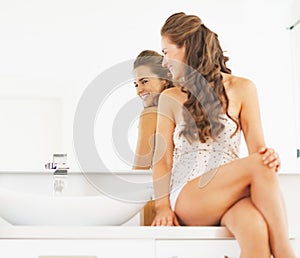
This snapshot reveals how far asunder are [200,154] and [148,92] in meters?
0.35

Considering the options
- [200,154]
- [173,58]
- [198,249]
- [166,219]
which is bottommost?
[198,249]

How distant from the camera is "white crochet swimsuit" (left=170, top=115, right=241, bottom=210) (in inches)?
66.2

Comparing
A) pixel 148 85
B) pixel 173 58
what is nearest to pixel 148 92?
pixel 148 85

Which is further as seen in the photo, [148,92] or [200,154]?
[148,92]

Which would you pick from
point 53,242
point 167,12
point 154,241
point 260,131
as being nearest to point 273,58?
point 260,131

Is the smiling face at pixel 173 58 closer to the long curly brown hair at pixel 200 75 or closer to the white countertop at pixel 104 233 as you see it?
the long curly brown hair at pixel 200 75

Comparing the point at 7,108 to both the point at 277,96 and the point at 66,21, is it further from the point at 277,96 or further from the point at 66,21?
the point at 277,96

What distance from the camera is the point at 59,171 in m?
1.82

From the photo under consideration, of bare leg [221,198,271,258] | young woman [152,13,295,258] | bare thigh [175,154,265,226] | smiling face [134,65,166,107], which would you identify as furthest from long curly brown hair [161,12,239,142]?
bare leg [221,198,271,258]

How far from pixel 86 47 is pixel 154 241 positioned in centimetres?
83

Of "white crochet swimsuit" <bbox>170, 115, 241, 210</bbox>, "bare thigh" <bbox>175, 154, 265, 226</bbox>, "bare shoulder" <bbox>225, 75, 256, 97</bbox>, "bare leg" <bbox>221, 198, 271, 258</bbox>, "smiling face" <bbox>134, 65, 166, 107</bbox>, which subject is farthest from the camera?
"smiling face" <bbox>134, 65, 166, 107</bbox>

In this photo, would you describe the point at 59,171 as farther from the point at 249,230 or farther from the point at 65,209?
the point at 249,230

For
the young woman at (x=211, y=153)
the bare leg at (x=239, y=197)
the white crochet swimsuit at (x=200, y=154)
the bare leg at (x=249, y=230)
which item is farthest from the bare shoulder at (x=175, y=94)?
the bare leg at (x=249, y=230)

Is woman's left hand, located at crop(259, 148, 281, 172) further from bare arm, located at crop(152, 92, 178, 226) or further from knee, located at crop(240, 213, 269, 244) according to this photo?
bare arm, located at crop(152, 92, 178, 226)
